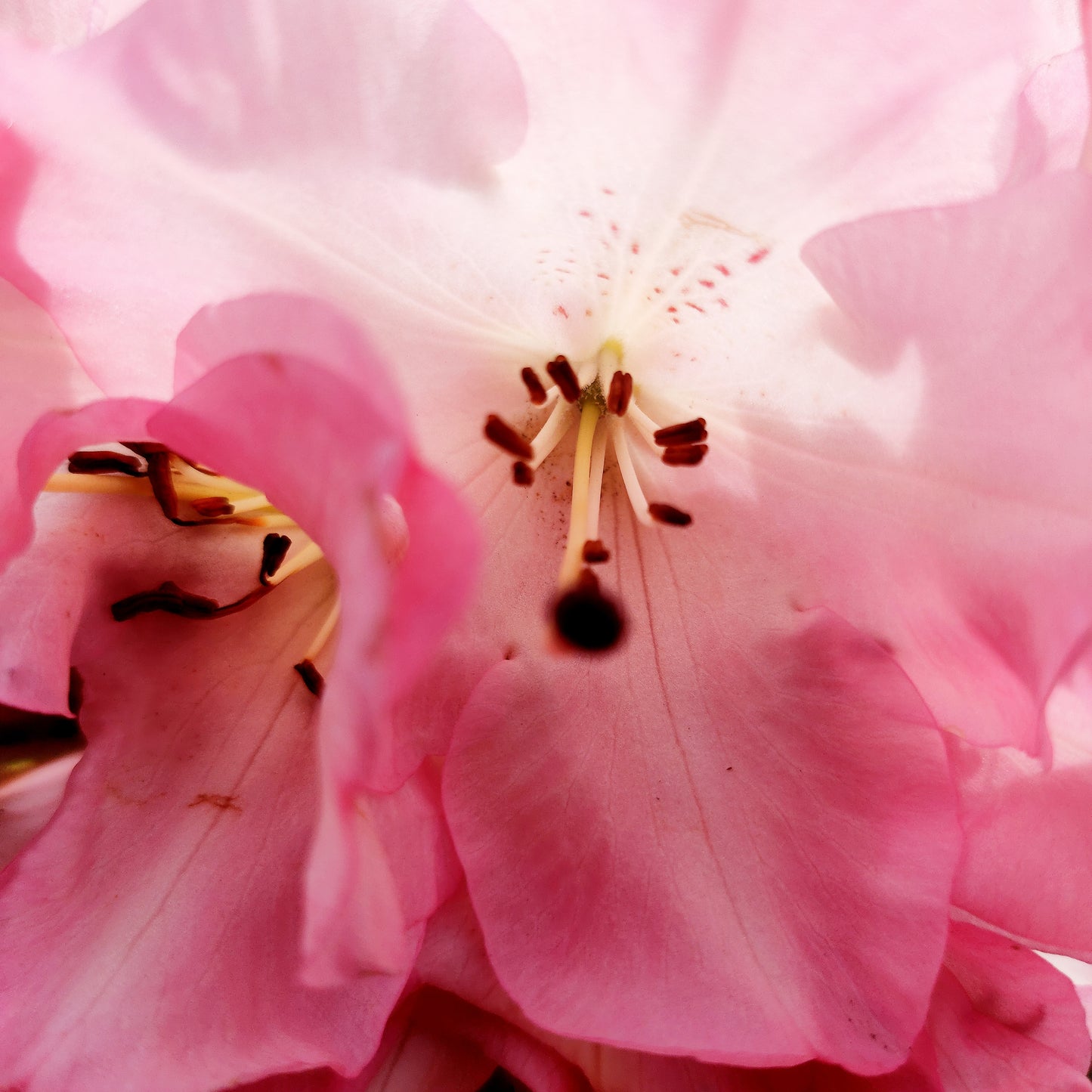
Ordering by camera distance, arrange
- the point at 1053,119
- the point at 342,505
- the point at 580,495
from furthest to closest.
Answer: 1. the point at 580,495
2. the point at 1053,119
3. the point at 342,505

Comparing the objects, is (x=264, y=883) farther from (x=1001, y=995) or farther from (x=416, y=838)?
(x=1001, y=995)

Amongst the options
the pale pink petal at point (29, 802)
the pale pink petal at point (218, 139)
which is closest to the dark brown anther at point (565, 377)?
the pale pink petal at point (218, 139)

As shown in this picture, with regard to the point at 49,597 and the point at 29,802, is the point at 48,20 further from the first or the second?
the point at 29,802

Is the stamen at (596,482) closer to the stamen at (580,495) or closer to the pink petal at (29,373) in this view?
the stamen at (580,495)

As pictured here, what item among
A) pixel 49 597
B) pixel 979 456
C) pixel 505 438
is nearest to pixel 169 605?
pixel 49 597

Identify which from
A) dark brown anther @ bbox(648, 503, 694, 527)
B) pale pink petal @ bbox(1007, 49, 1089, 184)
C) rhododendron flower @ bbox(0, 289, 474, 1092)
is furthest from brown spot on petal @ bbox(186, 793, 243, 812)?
pale pink petal @ bbox(1007, 49, 1089, 184)

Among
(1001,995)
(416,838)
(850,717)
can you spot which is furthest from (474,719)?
(1001,995)
